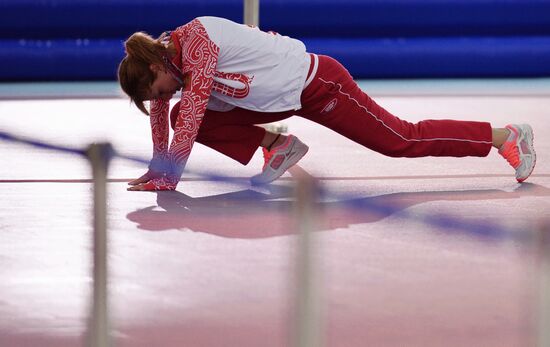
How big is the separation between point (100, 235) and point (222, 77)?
1305mm

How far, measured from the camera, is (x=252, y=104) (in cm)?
235

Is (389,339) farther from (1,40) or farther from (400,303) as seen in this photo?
(1,40)

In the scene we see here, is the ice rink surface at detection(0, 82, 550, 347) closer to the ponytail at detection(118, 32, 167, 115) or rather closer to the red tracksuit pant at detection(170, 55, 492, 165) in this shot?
the red tracksuit pant at detection(170, 55, 492, 165)

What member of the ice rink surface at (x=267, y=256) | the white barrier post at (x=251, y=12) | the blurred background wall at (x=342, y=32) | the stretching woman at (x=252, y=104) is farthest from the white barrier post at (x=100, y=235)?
the blurred background wall at (x=342, y=32)

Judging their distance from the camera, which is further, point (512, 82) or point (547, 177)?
point (512, 82)

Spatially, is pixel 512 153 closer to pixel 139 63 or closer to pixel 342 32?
pixel 139 63

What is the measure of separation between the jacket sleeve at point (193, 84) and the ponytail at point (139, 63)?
0.06 meters

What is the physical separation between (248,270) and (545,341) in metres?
0.82

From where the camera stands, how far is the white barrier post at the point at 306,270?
83 centimetres

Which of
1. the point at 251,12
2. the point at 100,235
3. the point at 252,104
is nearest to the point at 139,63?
the point at 252,104

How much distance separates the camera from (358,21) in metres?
5.80

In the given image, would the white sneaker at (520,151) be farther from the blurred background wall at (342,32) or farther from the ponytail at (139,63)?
the blurred background wall at (342,32)

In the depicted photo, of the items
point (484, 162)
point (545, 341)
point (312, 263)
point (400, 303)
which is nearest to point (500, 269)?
point (400, 303)

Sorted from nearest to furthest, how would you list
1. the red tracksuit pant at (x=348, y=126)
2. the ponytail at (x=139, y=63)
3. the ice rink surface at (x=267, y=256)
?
the ice rink surface at (x=267, y=256)
the ponytail at (x=139, y=63)
the red tracksuit pant at (x=348, y=126)
